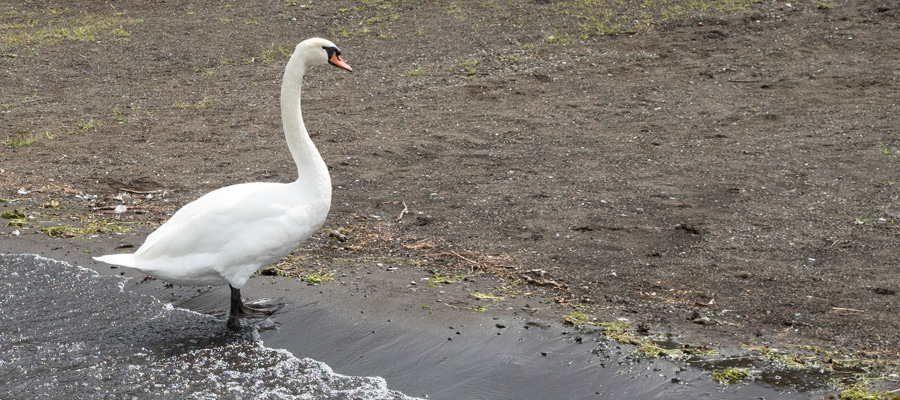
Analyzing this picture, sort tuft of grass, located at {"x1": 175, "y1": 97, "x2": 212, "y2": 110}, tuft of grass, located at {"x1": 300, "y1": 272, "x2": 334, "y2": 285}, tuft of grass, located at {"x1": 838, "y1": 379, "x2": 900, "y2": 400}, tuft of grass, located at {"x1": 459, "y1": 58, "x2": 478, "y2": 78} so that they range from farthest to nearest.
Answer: tuft of grass, located at {"x1": 459, "y1": 58, "x2": 478, "y2": 78} → tuft of grass, located at {"x1": 175, "y1": 97, "x2": 212, "y2": 110} → tuft of grass, located at {"x1": 300, "y1": 272, "x2": 334, "y2": 285} → tuft of grass, located at {"x1": 838, "y1": 379, "x2": 900, "y2": 400}

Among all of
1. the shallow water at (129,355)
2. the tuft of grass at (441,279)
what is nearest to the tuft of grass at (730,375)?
the shallow water at (129,355)

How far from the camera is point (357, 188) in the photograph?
767 cm

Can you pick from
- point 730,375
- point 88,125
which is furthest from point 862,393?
point 88,125

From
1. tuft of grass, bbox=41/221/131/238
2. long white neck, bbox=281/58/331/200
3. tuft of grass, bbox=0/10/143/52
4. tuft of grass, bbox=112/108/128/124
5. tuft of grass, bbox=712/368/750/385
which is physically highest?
long white neck, bbox=281/58/331/200

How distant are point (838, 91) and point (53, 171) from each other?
318 inches

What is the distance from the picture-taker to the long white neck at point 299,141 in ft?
17.8

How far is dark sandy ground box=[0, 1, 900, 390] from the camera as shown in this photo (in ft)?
18.9

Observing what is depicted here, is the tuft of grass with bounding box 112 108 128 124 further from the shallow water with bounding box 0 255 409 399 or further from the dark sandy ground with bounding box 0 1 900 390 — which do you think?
the shallow water with bounding box 0 255 409 399

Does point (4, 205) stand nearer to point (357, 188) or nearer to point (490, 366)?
point (357, 188)

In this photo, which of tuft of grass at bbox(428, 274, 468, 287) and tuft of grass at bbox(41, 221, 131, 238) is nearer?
tuft of grass at bbox(428, 274, 468, 287)

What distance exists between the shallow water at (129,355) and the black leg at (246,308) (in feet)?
0.30

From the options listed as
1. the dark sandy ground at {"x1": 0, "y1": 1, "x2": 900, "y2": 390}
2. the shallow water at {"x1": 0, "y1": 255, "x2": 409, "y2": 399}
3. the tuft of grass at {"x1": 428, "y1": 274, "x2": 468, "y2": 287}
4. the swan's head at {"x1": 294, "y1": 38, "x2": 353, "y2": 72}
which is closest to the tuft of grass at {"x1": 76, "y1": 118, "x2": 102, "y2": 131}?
the dark sandy ground at {"x1": 0, "y1": 1, "x2": 900, "y2": 390}

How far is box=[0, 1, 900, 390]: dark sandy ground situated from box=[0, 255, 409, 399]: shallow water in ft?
2.43

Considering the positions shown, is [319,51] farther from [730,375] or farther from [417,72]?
[417,72]
